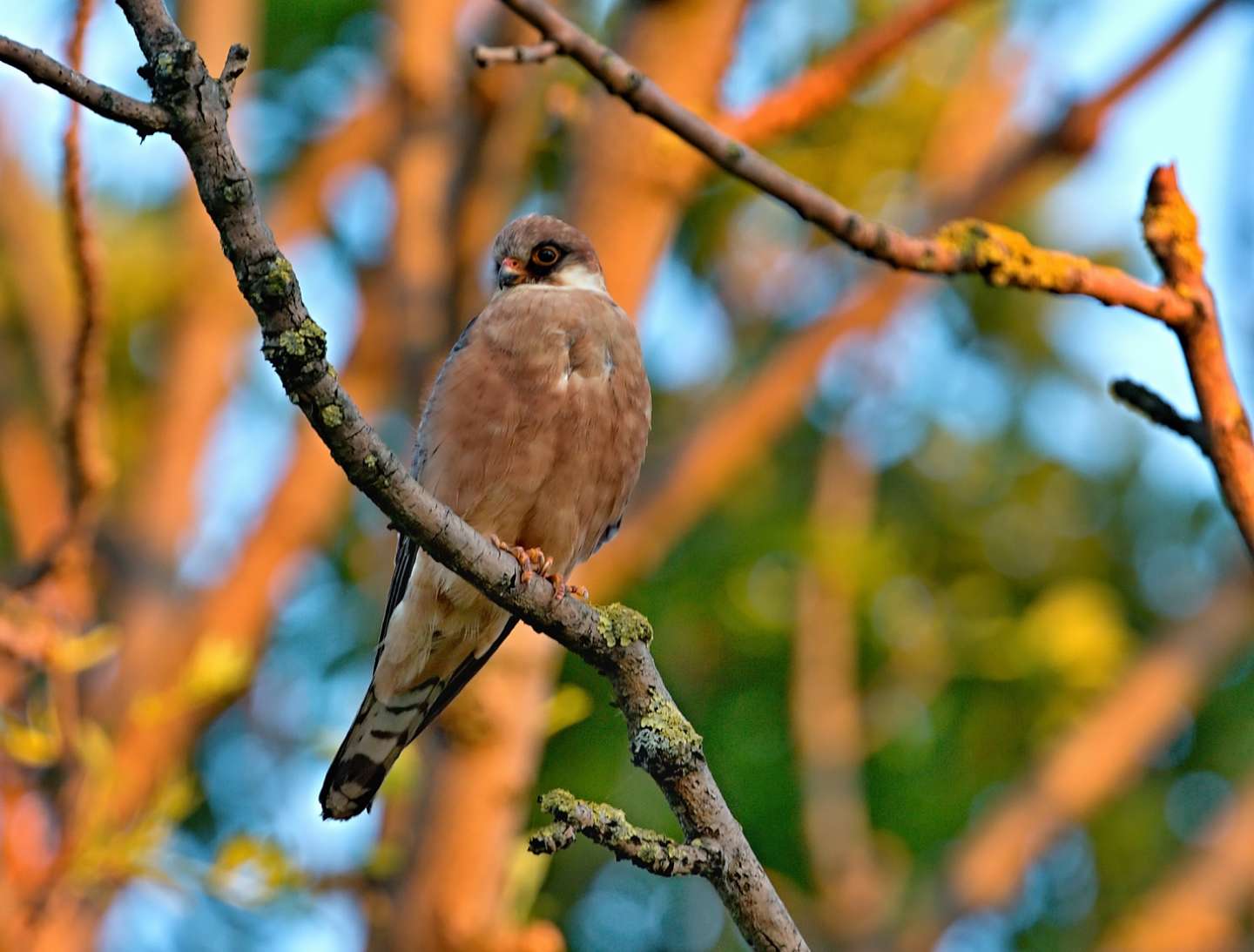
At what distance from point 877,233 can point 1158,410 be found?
0.76 m

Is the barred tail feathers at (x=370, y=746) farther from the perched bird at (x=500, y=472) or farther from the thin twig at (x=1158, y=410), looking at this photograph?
the thin twig at (x=1158, y=410)

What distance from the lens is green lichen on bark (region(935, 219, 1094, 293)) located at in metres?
3.58

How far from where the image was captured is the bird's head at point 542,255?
548 centimetres

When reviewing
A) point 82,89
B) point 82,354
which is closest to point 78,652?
point 82,354

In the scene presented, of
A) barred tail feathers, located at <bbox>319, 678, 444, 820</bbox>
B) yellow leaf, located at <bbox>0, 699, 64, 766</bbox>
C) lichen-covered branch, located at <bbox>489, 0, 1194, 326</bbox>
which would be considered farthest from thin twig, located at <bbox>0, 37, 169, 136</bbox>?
yellow leaf, located at <bbox>0, 699, 64, 766</bbox>

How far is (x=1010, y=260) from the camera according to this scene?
364 centimetres

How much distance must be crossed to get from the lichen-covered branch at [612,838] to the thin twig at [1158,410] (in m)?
1.43

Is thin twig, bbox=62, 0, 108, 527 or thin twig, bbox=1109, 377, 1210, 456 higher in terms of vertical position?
thin twig, bbox=62, 0, 108, 527

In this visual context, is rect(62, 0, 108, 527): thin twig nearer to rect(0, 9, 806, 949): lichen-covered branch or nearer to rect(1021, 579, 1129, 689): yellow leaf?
rect(0, 9, 806, 949): lichen-covered branch

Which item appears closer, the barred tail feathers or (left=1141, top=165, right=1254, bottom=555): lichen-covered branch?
(left=1141, top=165, right=1254, bottom=555): lichen-covered branch

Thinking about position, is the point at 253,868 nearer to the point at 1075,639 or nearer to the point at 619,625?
the point at 619,625

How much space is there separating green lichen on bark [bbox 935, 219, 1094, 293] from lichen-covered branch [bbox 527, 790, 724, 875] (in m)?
1.63

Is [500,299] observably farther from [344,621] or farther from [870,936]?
[344,621]

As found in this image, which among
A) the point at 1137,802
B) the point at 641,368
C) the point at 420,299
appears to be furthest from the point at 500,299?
the point at 1137,802
